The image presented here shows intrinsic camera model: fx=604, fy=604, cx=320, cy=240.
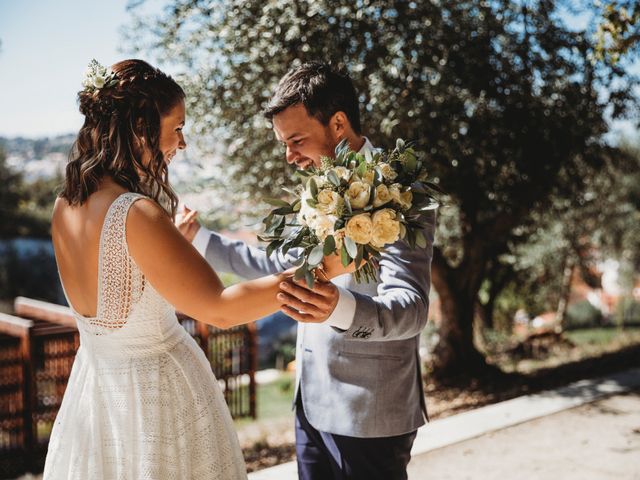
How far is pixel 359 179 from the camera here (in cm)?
187

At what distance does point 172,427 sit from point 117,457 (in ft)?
0.60

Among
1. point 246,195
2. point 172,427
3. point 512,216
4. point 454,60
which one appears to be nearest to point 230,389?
point 246,195

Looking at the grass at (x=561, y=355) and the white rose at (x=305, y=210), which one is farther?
the grass at (x=561, y=355)

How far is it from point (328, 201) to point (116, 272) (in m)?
0.67

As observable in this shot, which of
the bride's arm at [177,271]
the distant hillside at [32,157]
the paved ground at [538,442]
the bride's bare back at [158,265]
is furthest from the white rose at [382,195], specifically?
the distant hillside at [32,157]

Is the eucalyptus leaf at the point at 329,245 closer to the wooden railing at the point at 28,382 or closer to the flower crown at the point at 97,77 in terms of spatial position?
the flower crown at the point at 97,77

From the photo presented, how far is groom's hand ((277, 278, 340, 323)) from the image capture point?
6.06ft

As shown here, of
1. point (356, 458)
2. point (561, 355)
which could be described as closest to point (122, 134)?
point (356, 458)

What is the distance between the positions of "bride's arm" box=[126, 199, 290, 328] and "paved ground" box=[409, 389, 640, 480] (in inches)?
120

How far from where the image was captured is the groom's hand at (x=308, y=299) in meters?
1.85

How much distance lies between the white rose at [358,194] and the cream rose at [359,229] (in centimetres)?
4

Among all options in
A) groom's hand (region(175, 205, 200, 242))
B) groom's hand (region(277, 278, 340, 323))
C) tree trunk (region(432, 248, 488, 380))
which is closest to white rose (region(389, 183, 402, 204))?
groom's hand (region(277, 278, 340, 323))

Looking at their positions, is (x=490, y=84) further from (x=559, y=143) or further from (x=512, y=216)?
(x=512, y=216)

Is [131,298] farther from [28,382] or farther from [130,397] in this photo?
[28,382]
